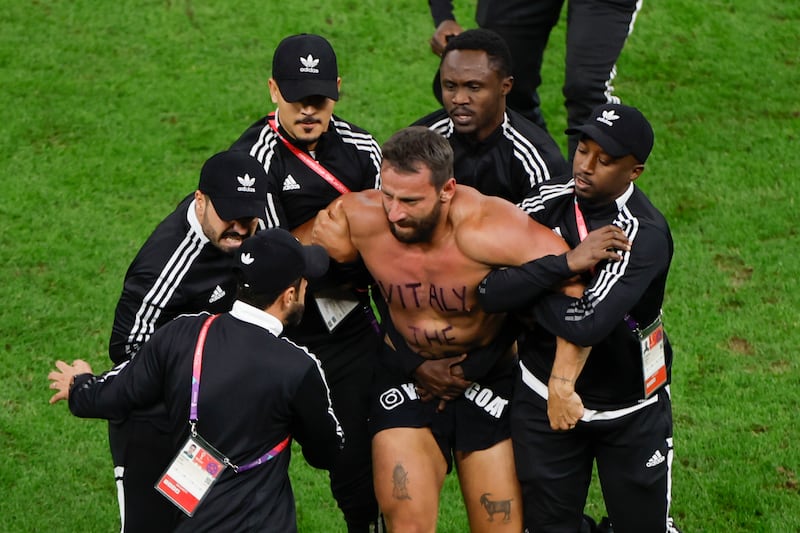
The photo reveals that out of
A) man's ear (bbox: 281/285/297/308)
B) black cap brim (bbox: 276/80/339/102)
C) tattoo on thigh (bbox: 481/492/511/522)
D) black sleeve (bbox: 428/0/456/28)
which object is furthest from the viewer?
black sleeve (bbox: 428/0/456/28)

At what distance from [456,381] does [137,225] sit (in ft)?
14.3

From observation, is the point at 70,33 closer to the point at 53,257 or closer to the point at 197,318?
the point at 53,257

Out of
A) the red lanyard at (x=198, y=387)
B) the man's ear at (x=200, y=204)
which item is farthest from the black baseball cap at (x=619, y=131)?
the red lanyard at (x=198, y=387)

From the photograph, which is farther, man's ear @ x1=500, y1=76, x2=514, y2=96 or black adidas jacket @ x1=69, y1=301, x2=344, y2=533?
man's ear @ x1=500, y1=76, x2=514, y2=96

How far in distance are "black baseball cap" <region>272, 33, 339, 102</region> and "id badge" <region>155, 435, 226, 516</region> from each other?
184 cm

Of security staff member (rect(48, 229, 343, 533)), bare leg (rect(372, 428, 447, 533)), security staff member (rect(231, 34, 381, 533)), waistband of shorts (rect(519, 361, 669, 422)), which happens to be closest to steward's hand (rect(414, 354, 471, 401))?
bare leg (rect(372, 428, 447, 533))

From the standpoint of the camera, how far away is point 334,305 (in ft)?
20.0

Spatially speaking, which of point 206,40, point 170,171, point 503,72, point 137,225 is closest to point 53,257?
point 137,225

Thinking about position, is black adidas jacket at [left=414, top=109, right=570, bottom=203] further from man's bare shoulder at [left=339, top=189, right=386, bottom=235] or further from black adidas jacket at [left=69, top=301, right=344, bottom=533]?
black adidas jacket at [left=69, top=301, right=344, bottom=533]

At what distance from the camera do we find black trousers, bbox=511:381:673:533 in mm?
5582

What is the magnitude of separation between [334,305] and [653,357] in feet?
4.95

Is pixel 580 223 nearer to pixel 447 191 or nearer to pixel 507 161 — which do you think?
pixel 447 191

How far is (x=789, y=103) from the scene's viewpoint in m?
10.7

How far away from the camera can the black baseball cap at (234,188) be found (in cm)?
530
